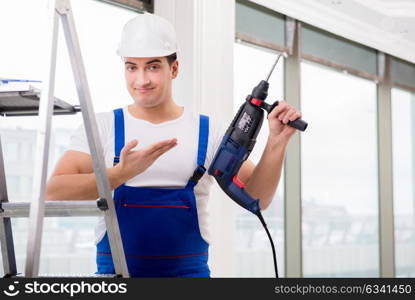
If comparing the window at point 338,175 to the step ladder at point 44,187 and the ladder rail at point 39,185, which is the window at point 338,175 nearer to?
the step ladder at point 44,187

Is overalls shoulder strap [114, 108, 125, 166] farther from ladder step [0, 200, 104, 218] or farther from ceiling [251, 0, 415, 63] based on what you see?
ceiling [251, 0, 415, 63]

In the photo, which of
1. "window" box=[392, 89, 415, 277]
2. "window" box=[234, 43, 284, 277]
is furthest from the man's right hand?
"window" box=[392, 89, 415, 277]

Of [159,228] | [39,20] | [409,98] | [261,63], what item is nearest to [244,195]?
[159,228]

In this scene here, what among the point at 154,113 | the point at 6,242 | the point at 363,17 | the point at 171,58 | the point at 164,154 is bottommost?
the point at 6,242

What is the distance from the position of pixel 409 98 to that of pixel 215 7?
11.4 feet

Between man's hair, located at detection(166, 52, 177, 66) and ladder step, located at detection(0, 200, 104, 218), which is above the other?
man's hair, located at detection(166, 52, 177, 66)

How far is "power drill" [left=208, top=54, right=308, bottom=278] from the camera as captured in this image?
165cm

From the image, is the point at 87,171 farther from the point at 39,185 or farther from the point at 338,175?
the point at 338,175

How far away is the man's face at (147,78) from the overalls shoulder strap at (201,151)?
143mm

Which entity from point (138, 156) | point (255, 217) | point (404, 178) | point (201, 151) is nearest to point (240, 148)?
point (201, 151)

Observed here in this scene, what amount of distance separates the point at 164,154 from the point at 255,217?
2.79 meters

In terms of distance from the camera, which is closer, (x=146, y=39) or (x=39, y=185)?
(x=39, y=185)

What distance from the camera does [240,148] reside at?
1.66m

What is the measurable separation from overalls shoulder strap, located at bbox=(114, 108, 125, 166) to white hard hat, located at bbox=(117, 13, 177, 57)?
0.17 metres
